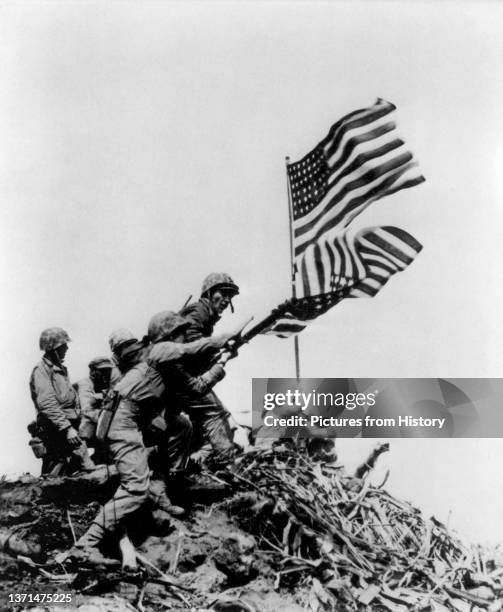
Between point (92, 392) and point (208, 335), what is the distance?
48.0 inches

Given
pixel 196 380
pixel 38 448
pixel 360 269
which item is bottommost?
pixel 38 448

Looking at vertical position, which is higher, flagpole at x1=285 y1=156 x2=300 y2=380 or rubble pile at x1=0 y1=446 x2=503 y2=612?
flagpole at x1=285 y1=156 x2=300 y2=380

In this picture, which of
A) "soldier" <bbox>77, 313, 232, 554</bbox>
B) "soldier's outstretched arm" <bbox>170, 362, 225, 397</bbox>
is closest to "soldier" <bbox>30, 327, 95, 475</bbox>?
"soldier" <bbox>77, 313, 232, 554</bbox>

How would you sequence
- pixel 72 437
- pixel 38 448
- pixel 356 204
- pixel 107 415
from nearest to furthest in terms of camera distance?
pixel 107 415 → pixel 38 448 → pixel 72 437 → pixel 356 204

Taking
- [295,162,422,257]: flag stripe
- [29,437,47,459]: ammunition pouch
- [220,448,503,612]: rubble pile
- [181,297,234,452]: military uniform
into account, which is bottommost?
[220,448,503,612]: rubble pile

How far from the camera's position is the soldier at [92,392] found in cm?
628

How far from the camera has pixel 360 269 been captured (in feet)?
20.7

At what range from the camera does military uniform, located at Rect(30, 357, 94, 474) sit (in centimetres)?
610

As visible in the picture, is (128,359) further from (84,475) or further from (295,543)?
(295,543)

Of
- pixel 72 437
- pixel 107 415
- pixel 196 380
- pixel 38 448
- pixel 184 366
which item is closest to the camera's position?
pixel 107 415

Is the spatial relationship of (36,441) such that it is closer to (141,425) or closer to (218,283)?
(141,425)

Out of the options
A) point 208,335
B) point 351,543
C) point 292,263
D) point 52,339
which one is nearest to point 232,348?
point 208,335

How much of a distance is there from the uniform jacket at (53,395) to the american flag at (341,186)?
7.73 feet

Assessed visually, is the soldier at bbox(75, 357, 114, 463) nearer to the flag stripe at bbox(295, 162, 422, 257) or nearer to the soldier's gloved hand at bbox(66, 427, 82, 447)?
the soldier's gloved hand at bbox(66, 427, 82, 447)
